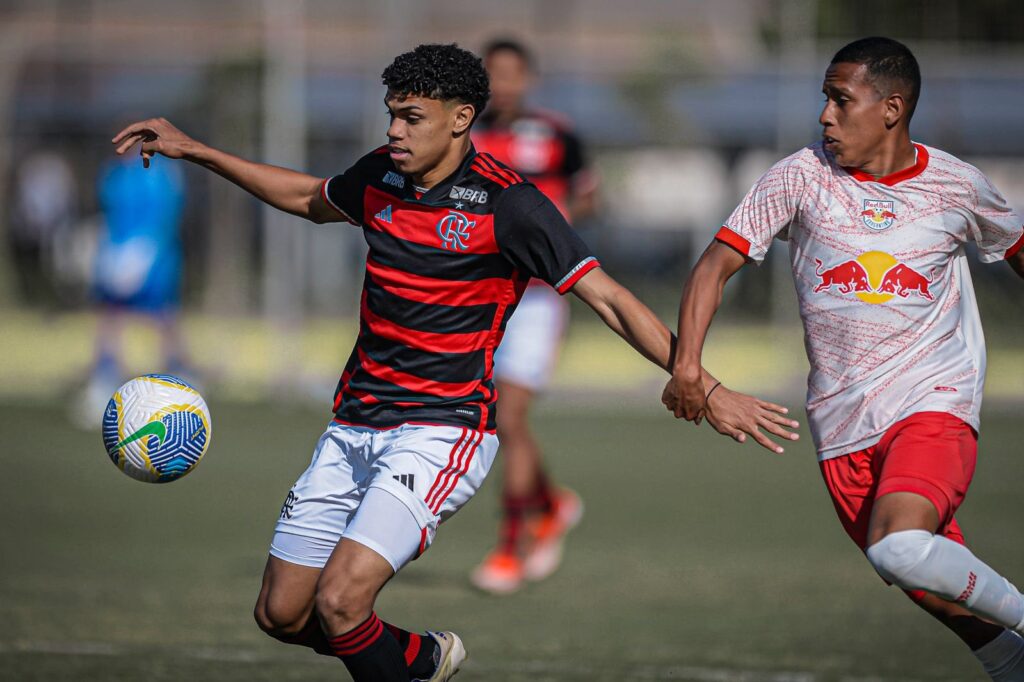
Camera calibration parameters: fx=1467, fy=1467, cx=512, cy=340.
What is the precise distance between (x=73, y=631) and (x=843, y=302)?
3.63 metres

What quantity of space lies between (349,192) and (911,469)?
212cm

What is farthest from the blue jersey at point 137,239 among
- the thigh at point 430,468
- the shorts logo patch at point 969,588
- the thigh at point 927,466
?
the shorts logo patch at point 969,588

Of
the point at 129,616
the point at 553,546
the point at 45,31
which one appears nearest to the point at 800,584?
the point at 553,546

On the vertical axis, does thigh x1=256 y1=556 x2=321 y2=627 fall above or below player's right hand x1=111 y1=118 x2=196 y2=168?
below

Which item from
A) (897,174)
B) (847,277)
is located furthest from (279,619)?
(897,174)

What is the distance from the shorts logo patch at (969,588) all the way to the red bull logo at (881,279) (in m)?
0.94

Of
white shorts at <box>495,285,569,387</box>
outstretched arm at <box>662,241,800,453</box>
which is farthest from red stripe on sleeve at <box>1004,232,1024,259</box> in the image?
white shorts at <box>495,285,569,387</box>

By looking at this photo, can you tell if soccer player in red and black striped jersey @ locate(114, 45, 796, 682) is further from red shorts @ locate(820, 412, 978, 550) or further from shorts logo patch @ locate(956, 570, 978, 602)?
shorts logo patch @ locate(956, 570, 978, 602)

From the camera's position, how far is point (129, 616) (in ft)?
22.0

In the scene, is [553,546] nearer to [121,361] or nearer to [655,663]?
[655,663]

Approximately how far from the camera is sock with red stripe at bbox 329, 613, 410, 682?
178 inches

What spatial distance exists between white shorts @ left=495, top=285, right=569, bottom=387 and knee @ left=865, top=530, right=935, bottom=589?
12.4 feet

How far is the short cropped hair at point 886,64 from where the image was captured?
4.89 metres

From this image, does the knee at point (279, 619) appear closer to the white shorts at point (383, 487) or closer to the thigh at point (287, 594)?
the thigh at point (287, 594)
